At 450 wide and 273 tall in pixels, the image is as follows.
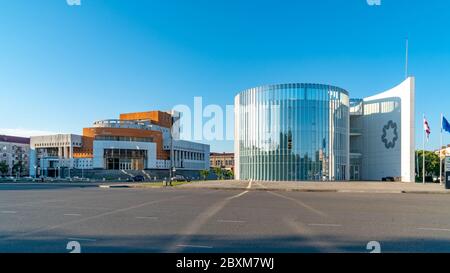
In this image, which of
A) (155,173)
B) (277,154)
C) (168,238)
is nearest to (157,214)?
(168,238)

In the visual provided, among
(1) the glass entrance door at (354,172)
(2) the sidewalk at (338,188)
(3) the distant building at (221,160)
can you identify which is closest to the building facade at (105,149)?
(1) the glass entrance door at (354,172)

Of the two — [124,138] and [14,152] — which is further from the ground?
[124,138]

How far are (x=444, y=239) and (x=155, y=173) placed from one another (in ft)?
293

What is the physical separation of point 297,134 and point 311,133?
255 cm

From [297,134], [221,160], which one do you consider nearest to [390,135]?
[297,134]

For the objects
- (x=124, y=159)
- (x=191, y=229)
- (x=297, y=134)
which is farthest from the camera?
(x=124, y=159)

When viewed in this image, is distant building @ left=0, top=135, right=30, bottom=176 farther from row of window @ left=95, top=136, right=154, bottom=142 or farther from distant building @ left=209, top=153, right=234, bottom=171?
distant building @ left=209, top=153, right=234, bottom=171

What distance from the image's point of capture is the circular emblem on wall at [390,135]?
57909mm

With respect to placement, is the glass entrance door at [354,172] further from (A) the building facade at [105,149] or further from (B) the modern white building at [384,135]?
(A) the building facade at [105,149]

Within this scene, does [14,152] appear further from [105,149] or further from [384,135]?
[384,135]

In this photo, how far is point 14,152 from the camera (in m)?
132

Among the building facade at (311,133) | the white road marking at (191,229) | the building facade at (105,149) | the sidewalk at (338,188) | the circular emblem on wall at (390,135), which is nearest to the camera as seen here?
the white road marking at (191,229)
